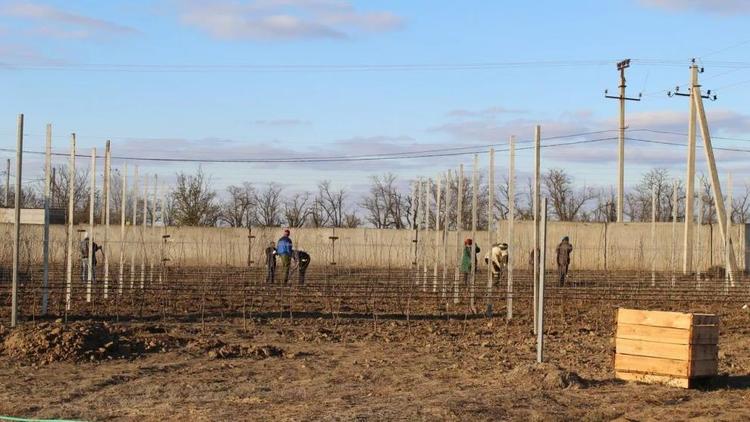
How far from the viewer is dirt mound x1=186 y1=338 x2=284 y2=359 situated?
39.3 feet

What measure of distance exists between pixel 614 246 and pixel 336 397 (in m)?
30.4

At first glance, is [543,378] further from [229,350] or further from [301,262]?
[301,262]

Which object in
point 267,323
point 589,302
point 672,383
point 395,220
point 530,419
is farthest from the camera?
point 395,220

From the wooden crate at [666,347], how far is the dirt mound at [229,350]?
415 cm

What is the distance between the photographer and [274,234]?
131ft

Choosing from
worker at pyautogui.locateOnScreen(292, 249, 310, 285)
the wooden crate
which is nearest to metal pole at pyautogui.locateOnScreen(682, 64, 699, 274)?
worker at pyautogui.locateOnScreen(292, 249, 310, 285)

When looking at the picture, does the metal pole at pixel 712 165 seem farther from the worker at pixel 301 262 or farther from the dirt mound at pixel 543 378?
the dirt mound at pixel 543 378

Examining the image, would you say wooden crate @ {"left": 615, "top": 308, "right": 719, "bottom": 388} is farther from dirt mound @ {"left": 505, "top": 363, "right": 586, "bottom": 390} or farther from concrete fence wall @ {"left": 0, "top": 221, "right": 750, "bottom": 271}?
concrete fence wall @ {"left": 0, "top": 221, "right": 750, "bottom": 271}

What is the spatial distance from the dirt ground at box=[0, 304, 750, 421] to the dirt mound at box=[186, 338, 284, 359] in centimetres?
2

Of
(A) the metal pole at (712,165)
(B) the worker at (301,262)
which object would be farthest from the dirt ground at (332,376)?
(A) the metal pole at (712,165)

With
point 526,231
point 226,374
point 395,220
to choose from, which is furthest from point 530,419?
point 395,220

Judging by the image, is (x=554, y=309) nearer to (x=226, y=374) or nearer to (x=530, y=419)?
(x=226, y=374)

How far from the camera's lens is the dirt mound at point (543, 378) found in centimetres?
980

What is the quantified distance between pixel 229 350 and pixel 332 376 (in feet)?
6.68
